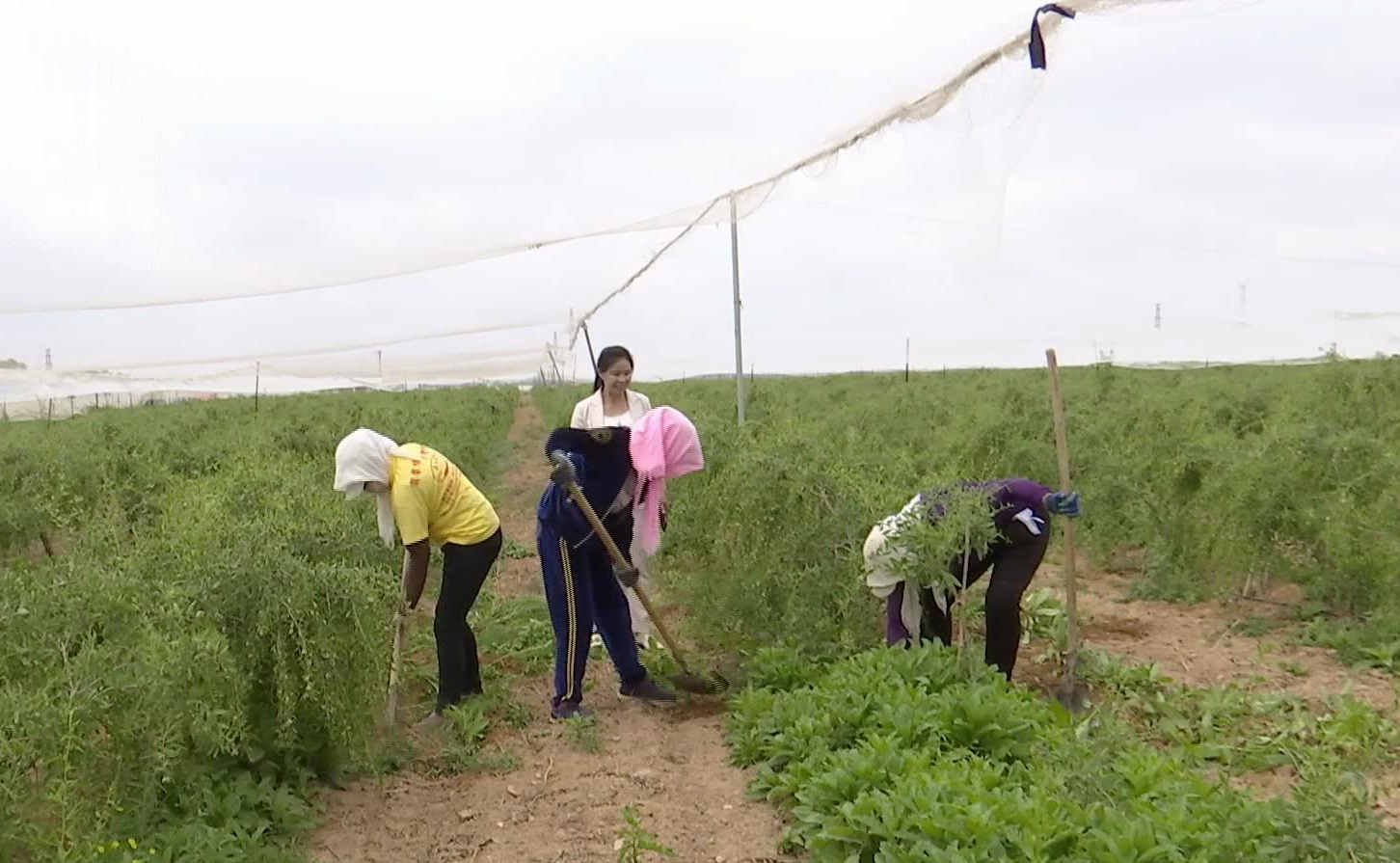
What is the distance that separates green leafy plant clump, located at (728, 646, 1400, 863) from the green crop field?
0.04ft

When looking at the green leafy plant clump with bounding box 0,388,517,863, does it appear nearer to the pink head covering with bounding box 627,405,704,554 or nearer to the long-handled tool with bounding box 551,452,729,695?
the long-handled tool with bounding box 551,452,729,695

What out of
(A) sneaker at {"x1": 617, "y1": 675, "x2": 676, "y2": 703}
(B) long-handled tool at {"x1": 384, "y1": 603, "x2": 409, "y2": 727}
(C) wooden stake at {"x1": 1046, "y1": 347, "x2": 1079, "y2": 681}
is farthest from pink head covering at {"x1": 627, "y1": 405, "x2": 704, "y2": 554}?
(C) wooden stake at {"x1": 1046, "y1": 347, "x2": 1079, "y2": 681}

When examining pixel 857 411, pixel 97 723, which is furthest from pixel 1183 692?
pixel 857 411

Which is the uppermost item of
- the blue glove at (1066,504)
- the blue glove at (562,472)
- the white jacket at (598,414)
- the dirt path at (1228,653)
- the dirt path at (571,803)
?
the white jacket at (598,414)

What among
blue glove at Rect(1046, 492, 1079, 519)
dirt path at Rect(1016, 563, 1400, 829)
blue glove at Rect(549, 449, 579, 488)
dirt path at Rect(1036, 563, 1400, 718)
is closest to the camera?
blue glove at Rect(1046, 492, 1079, 519)

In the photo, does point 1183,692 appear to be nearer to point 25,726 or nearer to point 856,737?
point 856,737

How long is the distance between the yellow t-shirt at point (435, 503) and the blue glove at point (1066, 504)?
2.45m

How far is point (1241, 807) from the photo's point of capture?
2969 millimetres

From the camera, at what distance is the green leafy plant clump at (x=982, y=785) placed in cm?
276

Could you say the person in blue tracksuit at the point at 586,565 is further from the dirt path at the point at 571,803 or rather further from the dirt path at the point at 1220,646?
the dirt path at the point at 1220,646

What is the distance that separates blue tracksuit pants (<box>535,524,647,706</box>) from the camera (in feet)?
16.1

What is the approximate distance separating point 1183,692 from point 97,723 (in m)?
4.45

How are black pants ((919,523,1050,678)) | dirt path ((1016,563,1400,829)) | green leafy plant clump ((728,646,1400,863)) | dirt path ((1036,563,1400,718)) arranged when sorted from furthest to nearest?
1. dirt path ((1036,563,1400,718))
2. dirt path ((1016,563,1400,829))
3. black pants ((919,523,1050,678))
4. green leafy plant clump ((728,646,1400,863))

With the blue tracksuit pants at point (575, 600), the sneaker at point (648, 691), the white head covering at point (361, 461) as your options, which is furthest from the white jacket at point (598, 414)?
the sneaker at point (648, 691)
